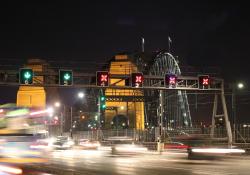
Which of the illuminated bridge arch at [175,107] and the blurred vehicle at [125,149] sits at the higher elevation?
the illuminated bridge arch at [175,107]

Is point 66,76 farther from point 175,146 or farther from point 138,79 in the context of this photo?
point 175,146

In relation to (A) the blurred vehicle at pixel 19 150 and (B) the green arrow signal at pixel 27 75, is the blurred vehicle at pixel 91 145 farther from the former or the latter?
(A) the blurred vehicle at pixel 19 150

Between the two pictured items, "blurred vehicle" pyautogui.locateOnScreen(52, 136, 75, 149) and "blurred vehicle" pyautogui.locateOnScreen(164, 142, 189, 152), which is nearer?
"blurred vehicle" pyautogui.locateOnScreen(164, 142, 189, 152)

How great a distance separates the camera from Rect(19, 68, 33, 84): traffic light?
39594 mm

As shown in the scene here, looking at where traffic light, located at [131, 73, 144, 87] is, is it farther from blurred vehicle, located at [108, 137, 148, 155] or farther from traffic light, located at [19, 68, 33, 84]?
traffic light, located at [19, 68, 33, 84]

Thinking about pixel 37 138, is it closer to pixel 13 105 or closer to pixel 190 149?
pixel 13 105

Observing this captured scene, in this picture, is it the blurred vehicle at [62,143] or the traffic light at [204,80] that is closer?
the traffic light at [204,80]

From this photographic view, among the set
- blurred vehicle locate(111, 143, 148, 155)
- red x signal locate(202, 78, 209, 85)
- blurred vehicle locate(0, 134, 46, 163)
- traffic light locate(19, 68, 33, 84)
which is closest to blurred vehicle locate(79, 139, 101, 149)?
blurred vehicle locate(111, 143, 148, 155)

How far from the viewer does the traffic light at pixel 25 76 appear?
3959 centimetres

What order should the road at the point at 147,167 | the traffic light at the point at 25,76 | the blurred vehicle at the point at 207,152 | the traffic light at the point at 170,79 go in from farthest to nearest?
the traffic light at the point at 170,79 < the traffic light at the point at 25,76 < the blurred vehicle at the point at 207,152 < the road at the point at 147,167

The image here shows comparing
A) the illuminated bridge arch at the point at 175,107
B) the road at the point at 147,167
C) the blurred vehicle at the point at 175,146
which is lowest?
the road at the point at 147,167

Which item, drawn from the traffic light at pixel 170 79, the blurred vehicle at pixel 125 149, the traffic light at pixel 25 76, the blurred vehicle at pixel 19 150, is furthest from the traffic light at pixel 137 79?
the blurred vehicle at pixel 19 150

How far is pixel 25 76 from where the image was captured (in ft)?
130

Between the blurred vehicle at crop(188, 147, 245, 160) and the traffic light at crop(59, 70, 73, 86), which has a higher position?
the traffic light at crop(59, 70, 73, 86)
